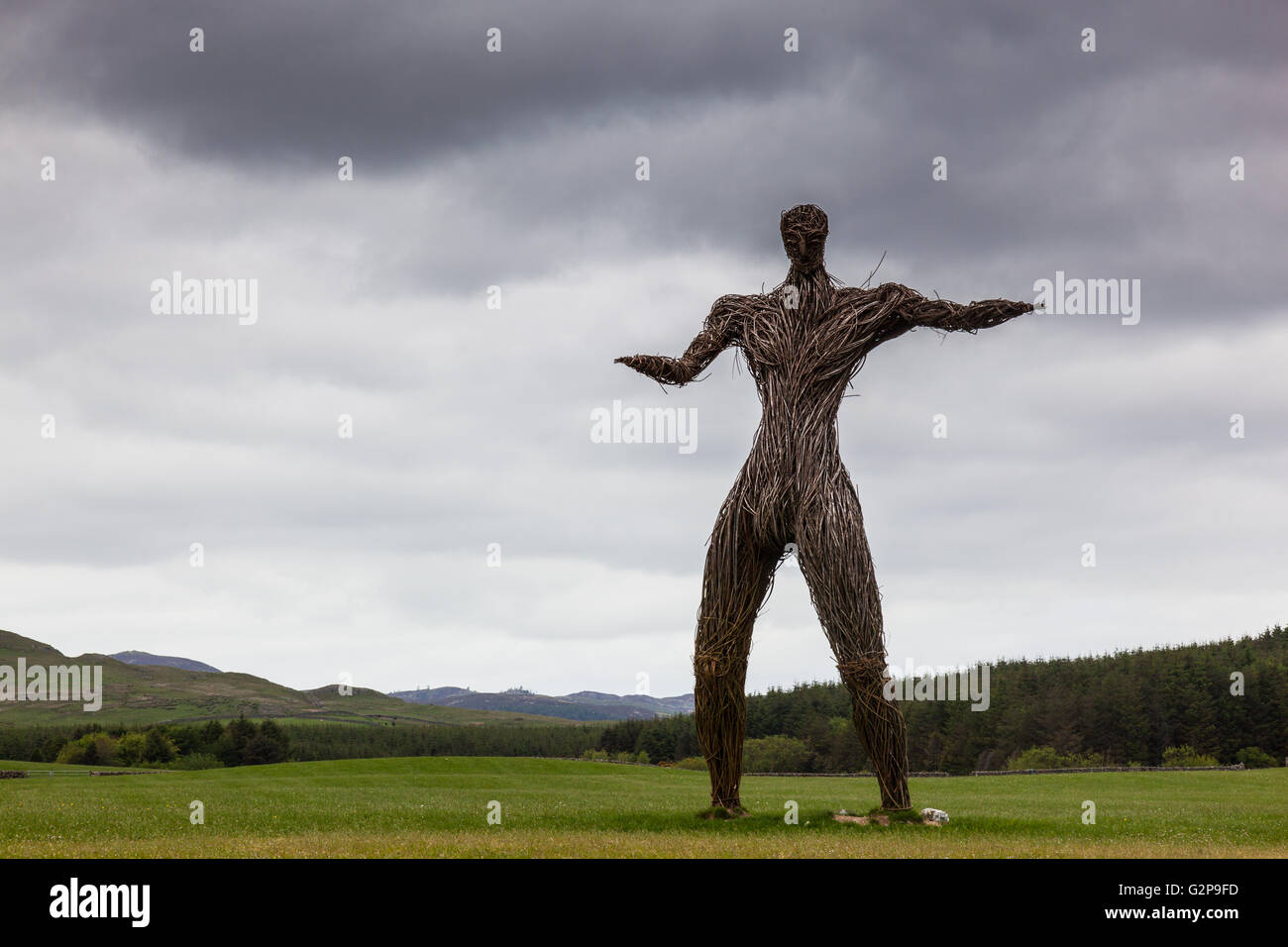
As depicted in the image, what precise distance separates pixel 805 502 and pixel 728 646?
5.82ft

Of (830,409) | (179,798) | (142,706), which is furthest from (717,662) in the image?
(142,706)

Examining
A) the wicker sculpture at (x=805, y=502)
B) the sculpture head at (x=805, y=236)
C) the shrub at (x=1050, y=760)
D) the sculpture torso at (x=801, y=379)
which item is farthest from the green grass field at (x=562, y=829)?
the shrub at (x=1050, y=760)

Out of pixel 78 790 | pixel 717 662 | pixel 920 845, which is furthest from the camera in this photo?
pixel 78 790

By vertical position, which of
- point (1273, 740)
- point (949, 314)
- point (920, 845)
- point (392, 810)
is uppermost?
point (949, 314)

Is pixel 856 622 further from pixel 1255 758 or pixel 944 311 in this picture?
pixel 1255 758

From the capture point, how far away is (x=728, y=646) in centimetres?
1058

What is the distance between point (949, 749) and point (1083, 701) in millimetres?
10812

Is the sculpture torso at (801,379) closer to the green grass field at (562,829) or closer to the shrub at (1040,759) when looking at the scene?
the green grass field at (562,829)

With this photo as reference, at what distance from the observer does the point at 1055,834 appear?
958cm

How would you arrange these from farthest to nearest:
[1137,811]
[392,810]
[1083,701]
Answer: [1083,701], [1137,811], [392,810]

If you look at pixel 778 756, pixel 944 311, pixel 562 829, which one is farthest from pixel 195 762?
pixel 944 311

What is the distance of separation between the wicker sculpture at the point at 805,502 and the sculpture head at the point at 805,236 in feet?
0.05
